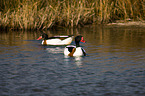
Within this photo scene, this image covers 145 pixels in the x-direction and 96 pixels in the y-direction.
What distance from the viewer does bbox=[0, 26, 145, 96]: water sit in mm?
7489

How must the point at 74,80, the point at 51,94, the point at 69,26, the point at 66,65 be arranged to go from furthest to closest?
1. the point at 69,26
2. the point at 66,65
3. the point at 74,80
4. the point at 51,94

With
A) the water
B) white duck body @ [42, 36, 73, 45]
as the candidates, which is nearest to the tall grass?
white duck body @ [42, 36, 73, 45]

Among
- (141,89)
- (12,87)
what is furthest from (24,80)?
(141,89)

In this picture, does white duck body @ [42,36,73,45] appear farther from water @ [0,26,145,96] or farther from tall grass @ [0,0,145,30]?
tall grass @ [0,0,145,30]

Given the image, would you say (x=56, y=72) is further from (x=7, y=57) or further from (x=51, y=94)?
(x=7, y=57)

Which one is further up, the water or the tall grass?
the tall grass

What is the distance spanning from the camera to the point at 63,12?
23891mm

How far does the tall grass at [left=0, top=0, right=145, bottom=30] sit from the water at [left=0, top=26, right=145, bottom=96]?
7.59 metres

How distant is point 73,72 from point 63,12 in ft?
49.3

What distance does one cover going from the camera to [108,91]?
7375 mm

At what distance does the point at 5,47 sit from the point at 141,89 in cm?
819

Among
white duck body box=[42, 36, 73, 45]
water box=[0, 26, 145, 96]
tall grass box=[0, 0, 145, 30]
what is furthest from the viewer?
tall grass box=[0, 0, 145, 30]

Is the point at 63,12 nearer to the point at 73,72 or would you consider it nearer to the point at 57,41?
the point at 57,41

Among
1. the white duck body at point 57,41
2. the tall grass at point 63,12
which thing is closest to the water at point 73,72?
the white duck body at point 57,41
